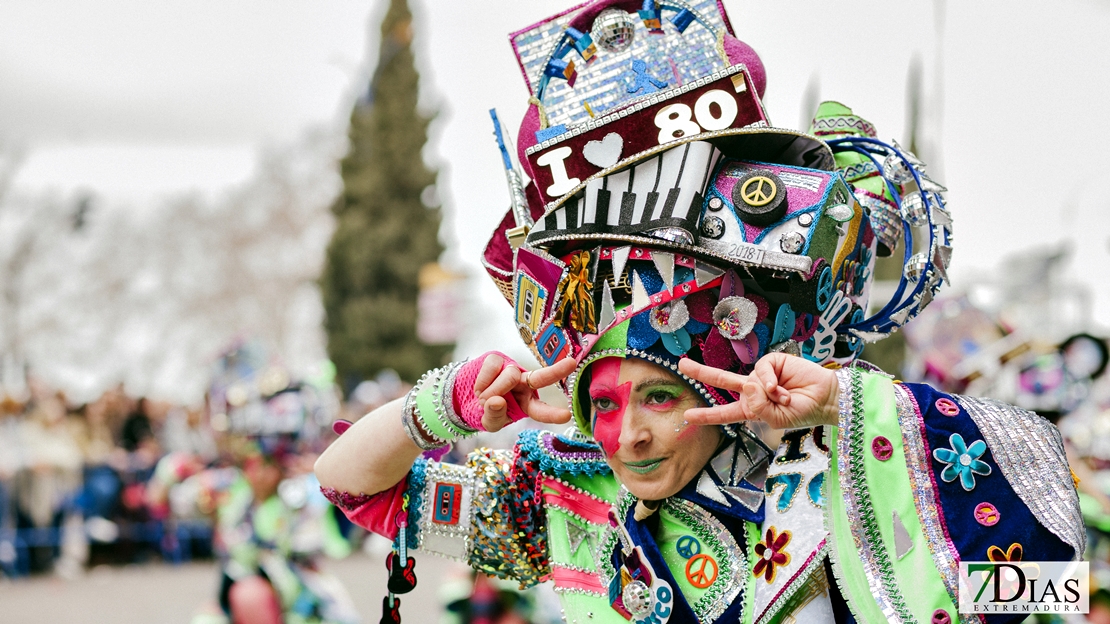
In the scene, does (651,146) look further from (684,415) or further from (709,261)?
(684,415)

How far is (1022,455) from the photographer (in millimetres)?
1637

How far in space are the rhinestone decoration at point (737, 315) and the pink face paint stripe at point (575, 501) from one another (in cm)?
59

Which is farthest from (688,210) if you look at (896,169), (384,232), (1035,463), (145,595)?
(384,232)

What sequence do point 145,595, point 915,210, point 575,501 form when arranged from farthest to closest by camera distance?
point 145,595 → point 575,501 → point 915,210

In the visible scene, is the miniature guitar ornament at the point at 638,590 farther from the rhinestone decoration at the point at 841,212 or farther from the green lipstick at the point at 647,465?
the rhinestone decoration at the point at 841,212

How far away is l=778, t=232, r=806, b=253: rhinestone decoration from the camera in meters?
1.80

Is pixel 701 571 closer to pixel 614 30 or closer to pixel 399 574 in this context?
pixel 399 574

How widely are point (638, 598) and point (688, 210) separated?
0.80 metres

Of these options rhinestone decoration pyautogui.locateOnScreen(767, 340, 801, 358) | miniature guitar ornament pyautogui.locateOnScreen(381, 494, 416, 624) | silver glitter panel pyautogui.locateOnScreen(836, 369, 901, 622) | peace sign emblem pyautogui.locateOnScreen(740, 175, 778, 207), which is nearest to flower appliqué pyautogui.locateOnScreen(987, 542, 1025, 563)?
silver glitter panel pyautogui.locateOnScreen(836, 369, 901, 622)

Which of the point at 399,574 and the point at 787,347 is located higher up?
the point at 787,347

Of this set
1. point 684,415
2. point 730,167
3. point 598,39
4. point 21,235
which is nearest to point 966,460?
point 684,415

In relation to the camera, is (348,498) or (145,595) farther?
(145,595)

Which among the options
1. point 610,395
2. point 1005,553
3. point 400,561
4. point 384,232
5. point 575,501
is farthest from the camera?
point 384,232

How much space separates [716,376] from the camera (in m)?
1.69
